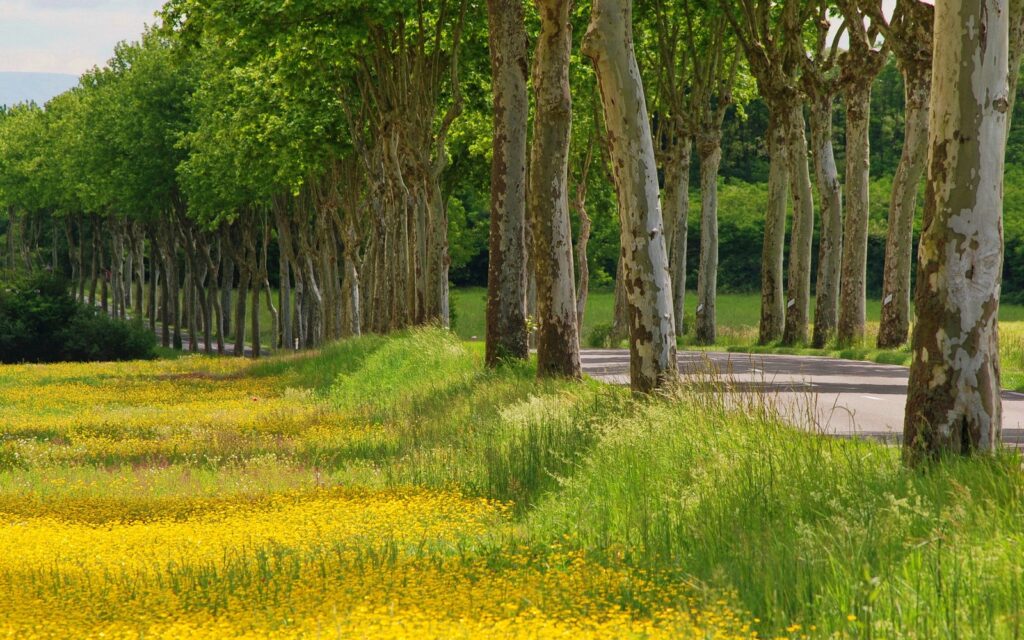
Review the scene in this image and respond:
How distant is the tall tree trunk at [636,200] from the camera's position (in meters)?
→ 13.9

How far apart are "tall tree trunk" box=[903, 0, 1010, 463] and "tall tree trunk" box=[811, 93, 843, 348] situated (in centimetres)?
2281

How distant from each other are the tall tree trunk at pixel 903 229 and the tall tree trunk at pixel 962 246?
18.4m

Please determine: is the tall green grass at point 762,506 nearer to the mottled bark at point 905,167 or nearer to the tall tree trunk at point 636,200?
the tall tree trunk at point 636,200

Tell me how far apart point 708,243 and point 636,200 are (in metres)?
26.7

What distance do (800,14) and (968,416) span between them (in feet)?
86.3

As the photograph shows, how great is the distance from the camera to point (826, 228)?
105ft

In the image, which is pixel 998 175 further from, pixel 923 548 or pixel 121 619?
pixel 121 619

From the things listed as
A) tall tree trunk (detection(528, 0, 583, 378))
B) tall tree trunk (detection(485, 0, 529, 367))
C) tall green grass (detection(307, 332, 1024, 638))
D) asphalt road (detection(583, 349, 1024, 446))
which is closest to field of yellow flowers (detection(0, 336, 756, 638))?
tall green grass (detection(307, 332, 1024, 638))

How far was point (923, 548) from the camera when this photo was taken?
6.11 m

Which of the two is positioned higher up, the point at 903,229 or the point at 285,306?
the point at 903,229

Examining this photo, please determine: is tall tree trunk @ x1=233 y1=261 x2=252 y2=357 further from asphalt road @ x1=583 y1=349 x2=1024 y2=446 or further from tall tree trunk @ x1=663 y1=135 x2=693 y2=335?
asphalt road @ x1=583 y1=349 x2=1024 y2=446

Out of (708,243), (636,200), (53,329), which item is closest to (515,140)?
(636,200)

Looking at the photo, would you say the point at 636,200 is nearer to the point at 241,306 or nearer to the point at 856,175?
the point at 856,175

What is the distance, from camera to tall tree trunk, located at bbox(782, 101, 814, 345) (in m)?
32.3
